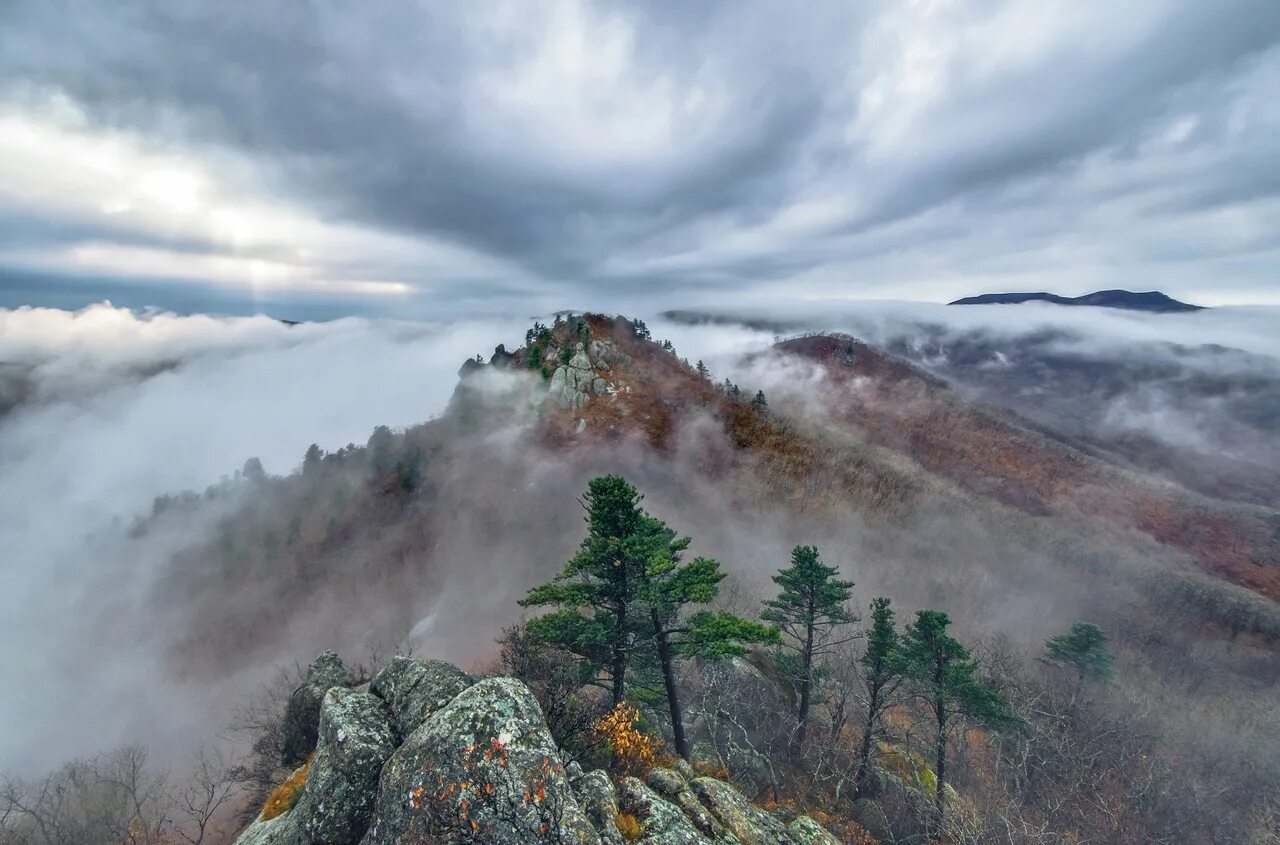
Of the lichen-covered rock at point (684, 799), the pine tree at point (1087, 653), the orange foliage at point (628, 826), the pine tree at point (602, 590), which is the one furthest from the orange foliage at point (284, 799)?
the pine tree at point (1087, 653)

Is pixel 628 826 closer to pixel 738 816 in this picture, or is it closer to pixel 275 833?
pixel 738 816

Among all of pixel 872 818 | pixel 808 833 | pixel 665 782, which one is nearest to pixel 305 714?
pixel 665 782

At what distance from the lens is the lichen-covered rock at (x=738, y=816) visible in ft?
40.4

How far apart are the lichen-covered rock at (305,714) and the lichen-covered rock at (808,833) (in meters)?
15.6

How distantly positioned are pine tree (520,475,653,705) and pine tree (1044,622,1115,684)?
39822 mm

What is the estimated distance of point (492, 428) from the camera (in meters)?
108

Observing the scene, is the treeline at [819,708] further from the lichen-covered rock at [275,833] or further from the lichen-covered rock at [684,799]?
the lichen-covered rock at [275,833]

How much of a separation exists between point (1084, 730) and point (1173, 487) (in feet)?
473

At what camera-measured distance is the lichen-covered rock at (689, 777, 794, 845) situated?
12.3 metres

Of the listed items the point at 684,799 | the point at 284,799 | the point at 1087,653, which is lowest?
the point at 1087,653

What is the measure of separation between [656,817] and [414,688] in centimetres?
709

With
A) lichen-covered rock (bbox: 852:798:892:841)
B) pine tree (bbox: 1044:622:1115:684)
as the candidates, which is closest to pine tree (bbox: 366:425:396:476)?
lichen-covered rock (bbox: 852:798:892:841)

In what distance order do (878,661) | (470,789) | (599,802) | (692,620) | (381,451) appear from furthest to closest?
(381,451)
(878,661)
(692,620)
(599,802)
(470,789)

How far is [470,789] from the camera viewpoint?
9.29 metres
